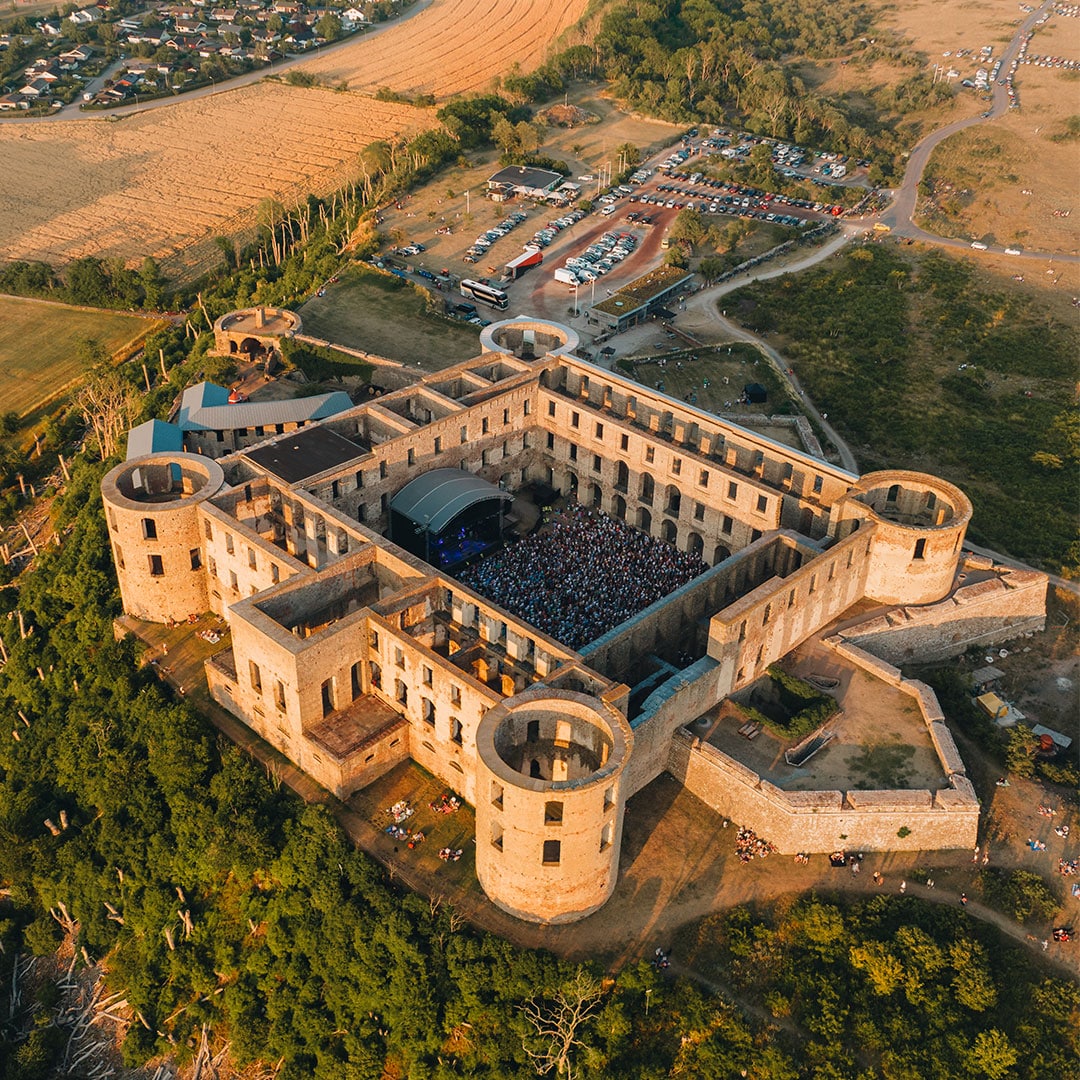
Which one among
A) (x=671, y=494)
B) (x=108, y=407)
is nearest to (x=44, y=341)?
(x=108, y=407)

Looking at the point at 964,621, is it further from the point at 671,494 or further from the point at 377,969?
the point at 377,969

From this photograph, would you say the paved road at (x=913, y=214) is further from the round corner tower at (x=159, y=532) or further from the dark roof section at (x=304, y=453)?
the round corner tower at (x=159, y=532)

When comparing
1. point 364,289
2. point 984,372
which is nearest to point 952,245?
point 984,372

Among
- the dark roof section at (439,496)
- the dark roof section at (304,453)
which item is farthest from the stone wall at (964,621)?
the dark roof section at (304,453)

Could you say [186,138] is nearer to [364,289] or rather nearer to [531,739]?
[364,289]

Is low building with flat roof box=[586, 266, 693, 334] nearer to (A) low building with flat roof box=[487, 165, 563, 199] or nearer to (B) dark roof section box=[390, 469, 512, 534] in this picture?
(A) low building with flat roof box=[487, 165, 563, 199]

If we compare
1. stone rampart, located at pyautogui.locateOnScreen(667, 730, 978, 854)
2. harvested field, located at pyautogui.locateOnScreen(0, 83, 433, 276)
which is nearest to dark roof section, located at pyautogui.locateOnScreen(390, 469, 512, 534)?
stone rampart, located at pyautogui.locateOnScreen(667, 730, 978, 854)
